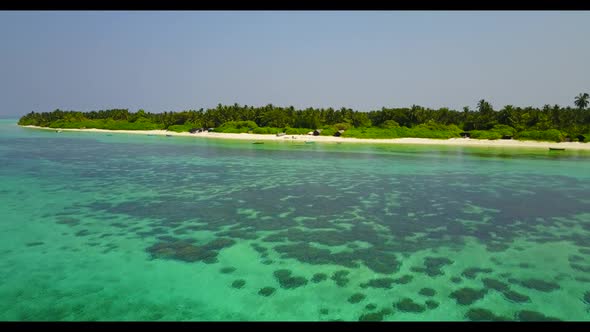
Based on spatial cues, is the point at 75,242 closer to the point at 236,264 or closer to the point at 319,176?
the point at 236,264

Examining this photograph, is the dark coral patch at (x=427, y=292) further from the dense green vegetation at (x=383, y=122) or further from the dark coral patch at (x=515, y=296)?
the dense green vegetation at (x=383, y=122)

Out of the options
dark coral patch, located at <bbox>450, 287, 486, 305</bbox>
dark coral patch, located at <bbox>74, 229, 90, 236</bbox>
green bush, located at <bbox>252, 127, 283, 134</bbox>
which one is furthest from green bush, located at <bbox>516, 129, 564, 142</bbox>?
dark coral patch, located at <bbox>74, 229, 90, 236</bbox>

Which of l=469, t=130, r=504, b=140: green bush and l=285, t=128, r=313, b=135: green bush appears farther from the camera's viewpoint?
l=285, t=128, r=313, b=135: green bush

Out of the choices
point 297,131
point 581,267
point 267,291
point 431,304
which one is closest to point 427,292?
point 431,304

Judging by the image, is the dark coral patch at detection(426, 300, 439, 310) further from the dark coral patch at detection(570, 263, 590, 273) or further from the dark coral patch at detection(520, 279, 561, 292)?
the dark coral patch at detection(570, 263, 590, 273)

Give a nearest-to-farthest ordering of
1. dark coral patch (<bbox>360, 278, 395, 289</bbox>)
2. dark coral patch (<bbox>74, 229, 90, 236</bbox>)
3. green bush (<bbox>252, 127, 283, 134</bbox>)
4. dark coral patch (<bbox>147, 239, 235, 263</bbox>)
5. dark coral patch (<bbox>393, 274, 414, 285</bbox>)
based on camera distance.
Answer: dark coral patch (<bbox>360, 278, 395, 289</bbox>), dark coral patch (<bbox>393, 274, 414, 285</bbox>), dark coral patch (<bbox>147, 239, 235, 263</bbox>), dark coral patch (<bbox>74, 229, 90, 236</bbox>), green bush (<bbox>252, 127, 283, 134</bbox>)
